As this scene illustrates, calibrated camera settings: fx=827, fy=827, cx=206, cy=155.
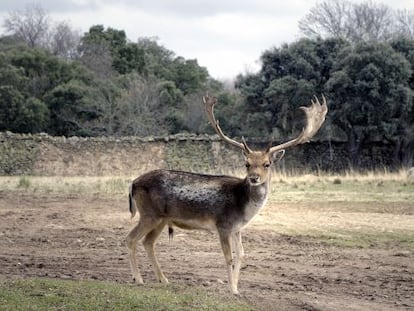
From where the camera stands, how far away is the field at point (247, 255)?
10.3 meters

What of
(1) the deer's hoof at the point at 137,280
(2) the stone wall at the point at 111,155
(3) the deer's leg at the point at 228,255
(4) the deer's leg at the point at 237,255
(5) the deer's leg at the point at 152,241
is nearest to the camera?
(3) the deer's leg at the point at 228,255

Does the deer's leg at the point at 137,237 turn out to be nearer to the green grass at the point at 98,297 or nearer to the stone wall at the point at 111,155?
the green grass at the point at 98,297

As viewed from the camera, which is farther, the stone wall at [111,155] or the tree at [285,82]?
the tree at [285,82]

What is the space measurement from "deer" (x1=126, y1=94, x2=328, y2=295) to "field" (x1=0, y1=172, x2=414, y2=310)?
62 centimetres

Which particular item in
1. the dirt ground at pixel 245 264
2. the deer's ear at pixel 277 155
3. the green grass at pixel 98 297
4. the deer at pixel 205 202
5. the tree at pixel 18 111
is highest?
the tree at pixel 18 111

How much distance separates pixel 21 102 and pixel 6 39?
2589 cm

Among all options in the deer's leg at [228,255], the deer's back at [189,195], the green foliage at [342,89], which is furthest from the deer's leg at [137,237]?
the green foliage at [342,89]

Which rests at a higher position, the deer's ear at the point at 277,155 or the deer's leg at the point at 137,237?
the deer's ear at the point at 277,155

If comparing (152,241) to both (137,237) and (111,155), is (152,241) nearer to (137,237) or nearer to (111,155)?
(137,237)

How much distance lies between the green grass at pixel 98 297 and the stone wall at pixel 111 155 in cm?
2227

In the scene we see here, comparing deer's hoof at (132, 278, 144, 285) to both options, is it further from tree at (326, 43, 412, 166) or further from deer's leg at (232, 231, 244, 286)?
tree at (326, 43, 412, 166)

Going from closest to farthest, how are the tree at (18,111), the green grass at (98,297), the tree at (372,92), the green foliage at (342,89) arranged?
the green grass at (98,297)
the tree at (372,92)
the green foliage at (342,89)
the tree at (18,111)

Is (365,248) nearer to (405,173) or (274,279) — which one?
(274,279)

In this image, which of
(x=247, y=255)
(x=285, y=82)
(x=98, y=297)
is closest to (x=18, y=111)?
(x=285, y=82)
